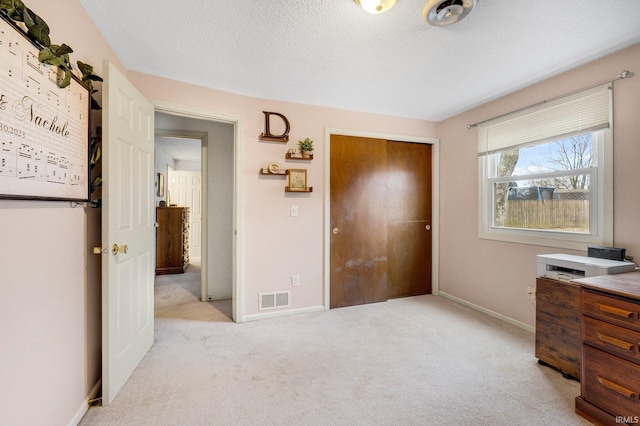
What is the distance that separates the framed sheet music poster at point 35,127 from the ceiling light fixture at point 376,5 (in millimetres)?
1567

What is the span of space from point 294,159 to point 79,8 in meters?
1.93

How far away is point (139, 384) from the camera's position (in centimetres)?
182

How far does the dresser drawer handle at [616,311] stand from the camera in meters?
1.38

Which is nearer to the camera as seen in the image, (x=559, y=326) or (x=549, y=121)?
(x=559, y=326)

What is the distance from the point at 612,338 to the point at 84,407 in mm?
2964

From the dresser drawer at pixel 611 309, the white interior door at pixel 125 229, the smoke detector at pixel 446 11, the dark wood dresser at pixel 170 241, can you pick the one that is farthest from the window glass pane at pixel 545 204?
the dark wood dresser at pixel 170 241

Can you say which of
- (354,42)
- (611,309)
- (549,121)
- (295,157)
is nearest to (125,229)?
(295,157)

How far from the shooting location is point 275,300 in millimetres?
2982

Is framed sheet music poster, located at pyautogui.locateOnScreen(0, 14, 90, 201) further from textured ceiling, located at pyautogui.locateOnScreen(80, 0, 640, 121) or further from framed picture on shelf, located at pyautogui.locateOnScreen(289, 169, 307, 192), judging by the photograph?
framed picture on shelf, located at pyautogui.locateOnScreen(289, 169, 307, 192)

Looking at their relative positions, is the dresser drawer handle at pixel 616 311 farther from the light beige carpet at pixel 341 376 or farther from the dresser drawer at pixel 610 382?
the light beige carpet at pixel 341 376

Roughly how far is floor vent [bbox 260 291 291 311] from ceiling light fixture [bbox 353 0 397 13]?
2611 mm

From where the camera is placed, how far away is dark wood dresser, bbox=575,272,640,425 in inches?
53.7

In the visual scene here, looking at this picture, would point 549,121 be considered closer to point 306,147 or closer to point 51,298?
point 306,147

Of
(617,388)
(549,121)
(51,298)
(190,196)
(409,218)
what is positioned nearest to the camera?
(51,298)
